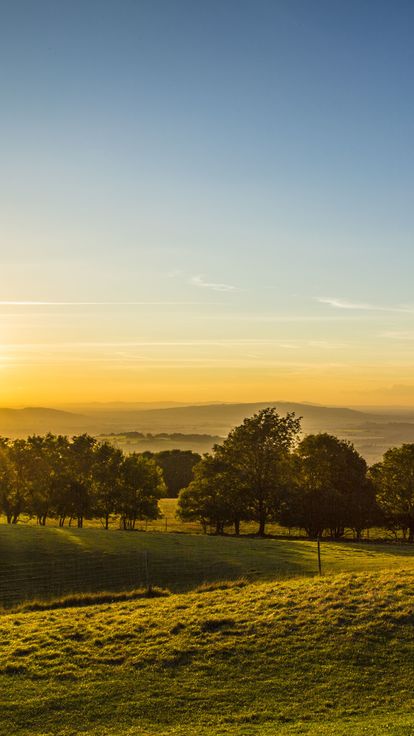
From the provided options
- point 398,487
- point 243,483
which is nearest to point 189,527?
point 243,483

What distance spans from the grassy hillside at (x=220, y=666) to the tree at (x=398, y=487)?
48.4 meters

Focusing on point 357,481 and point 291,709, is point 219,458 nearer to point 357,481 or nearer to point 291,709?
point 357,481

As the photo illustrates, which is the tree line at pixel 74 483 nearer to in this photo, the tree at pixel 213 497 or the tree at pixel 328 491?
the tree at pixel 213 497

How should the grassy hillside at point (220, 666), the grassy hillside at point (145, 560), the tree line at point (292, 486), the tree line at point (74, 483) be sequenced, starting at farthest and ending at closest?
the tree line at point (74, 483)
the tree line at point (292, 486)
the grassy hillside at point (145, 560)
the grassy hillside at point (220, 666)

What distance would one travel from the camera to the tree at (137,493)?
273ft

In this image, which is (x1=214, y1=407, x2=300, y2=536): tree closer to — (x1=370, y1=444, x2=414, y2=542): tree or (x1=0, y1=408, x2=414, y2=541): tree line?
(x1=0, y1=408, x2=414, y2=541): tree line

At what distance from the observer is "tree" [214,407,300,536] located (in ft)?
247

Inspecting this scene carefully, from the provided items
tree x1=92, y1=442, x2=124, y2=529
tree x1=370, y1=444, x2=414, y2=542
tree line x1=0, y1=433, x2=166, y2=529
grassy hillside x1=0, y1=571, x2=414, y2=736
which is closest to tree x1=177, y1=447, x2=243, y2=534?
tree line x1=0, y1=433, x2=166, y2=529

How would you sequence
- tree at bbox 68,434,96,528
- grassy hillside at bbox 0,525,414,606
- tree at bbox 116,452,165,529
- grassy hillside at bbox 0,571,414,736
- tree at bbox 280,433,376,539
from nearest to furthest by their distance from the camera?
grassy hillside at bbox 0,571,414,736 < grassy hillside at bbox 0,525,414,606 < tree at bbox 280,433,376,539 < tree at bbox 68,434,96,528 < tree at bbox 116,452,165,529

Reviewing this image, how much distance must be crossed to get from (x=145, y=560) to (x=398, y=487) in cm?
4345

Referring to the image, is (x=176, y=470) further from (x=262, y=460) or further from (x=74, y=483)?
(x=262, y=460)

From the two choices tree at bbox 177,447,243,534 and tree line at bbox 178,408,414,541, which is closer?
tree line at bbox 178,408,414,541

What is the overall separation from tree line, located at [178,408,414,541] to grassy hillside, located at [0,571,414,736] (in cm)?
4774

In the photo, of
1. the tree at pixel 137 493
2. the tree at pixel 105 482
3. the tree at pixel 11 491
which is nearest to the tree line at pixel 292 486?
the tree at pixel 137 493
